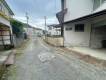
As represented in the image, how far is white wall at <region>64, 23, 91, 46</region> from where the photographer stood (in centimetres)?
1560

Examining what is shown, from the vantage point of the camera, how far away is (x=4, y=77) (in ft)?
18.2

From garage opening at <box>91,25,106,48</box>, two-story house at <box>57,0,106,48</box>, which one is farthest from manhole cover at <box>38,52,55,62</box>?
garage opening at <box>91,25,106,48</box>

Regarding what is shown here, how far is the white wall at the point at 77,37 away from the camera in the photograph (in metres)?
15.6

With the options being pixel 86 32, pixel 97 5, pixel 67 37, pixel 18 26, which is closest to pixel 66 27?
pixel 67 37

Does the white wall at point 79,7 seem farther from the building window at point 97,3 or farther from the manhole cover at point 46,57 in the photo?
the manhole cover at point 46,57

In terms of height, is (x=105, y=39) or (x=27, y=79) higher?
(x=105, y=39)

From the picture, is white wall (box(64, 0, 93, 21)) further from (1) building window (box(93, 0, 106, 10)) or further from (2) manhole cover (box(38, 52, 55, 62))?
(2) manhole cover (box(38, 52, 55, 62))

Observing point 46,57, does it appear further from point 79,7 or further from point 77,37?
point 79,7

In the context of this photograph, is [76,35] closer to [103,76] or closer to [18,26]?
[103,76]

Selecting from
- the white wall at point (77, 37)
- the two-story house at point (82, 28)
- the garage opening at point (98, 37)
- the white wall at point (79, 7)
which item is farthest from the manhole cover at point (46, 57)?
the white wall at point (79, 7)

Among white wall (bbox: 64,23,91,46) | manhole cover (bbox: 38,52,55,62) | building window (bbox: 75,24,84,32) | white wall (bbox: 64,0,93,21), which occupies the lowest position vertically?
manhole cover (bbox: 38,52,55,62)

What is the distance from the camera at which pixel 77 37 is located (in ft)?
53.2

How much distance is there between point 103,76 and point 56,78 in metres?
2.00

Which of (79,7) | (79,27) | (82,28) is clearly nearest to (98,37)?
(82,28)
